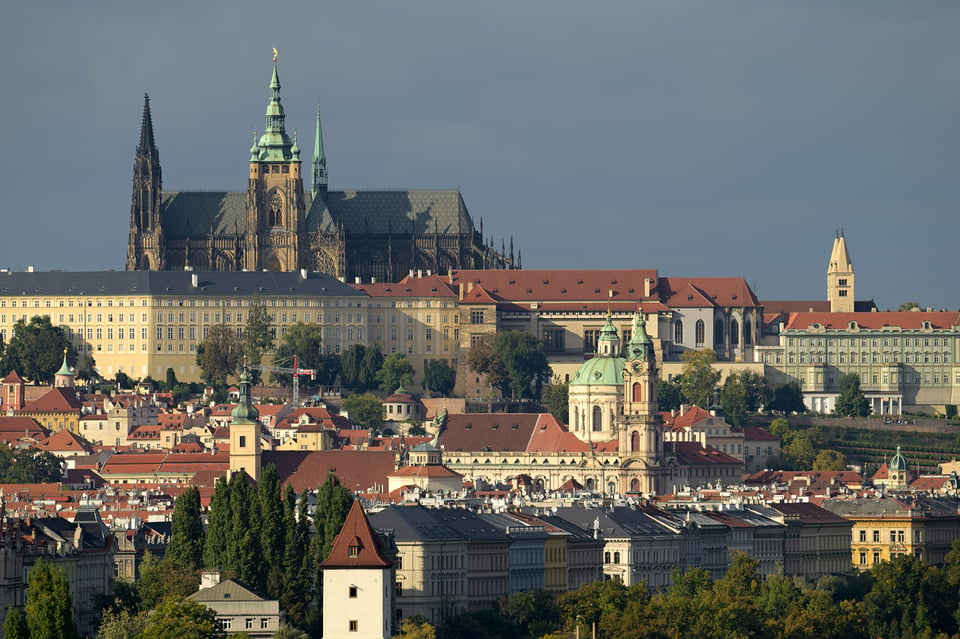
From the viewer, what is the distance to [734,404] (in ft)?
634

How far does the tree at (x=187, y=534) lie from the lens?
328ft

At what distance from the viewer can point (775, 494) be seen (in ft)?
498

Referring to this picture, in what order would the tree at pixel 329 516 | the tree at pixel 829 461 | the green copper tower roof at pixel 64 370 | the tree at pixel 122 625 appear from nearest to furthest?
the tree at pixel 122 625 → the tree at pixel 329 516 → the tree at pixel 829 461 → the green copper tower roof at pixel 64 370

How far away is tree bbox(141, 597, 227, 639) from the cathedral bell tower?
3146 inches

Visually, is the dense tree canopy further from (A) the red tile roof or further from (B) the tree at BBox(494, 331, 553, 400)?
(A) the red tile roof

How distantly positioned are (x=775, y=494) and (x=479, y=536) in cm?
4531

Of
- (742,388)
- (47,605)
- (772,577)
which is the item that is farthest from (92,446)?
(47,605)

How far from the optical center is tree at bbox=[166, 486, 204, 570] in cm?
10012

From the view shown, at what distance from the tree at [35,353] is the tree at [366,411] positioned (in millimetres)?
15211

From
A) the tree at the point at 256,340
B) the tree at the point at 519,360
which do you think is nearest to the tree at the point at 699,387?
the tree at the point at 519,360

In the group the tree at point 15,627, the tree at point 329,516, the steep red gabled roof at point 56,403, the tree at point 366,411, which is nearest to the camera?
the tree at point 15,627

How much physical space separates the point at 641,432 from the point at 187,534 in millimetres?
71142

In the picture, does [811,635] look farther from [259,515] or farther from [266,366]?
[266,366]

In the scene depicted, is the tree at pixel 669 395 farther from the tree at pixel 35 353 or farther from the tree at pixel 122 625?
the tree at pixel 122 625
